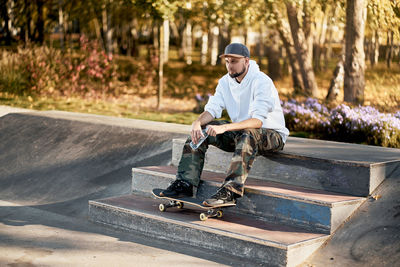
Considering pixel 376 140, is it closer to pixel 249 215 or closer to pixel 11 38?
pixel 249 215

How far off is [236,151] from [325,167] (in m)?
0.90

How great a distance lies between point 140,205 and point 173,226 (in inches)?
26.0

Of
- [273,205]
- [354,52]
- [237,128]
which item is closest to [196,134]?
[237,128]

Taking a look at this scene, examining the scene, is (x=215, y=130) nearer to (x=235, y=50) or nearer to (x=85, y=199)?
(x=235, y=50)

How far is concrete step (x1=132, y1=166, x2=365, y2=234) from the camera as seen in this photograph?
452cm

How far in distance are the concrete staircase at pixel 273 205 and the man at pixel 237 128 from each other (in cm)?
24

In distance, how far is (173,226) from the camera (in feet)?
15.7

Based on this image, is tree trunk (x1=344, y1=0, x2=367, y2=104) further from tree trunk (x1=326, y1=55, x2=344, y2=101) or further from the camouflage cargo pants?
the camouflage cargo pants

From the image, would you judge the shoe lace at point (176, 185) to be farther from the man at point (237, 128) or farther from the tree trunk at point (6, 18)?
the tree trunk at point (6, 18)

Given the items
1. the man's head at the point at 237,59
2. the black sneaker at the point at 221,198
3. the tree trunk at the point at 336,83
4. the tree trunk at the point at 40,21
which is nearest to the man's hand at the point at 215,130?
the black sneaker at the point at 221,198

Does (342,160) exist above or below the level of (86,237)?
above

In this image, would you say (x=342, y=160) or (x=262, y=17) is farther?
(x=262, y=17)

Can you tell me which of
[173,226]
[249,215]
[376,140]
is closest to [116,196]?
[173,226]

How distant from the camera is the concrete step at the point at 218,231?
13.8 feet
